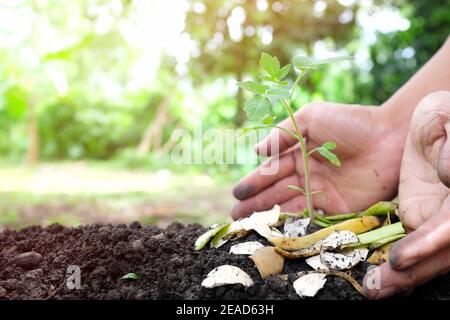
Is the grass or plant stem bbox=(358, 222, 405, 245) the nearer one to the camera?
plant stem bbox=(358, 222, 405, 245)

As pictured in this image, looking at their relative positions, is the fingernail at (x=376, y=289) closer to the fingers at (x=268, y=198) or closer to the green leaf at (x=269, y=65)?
the green leaf at (x=269, y=65)

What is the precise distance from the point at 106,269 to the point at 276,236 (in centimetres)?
33

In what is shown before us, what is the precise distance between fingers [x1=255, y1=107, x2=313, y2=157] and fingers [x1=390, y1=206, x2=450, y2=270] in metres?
0.61

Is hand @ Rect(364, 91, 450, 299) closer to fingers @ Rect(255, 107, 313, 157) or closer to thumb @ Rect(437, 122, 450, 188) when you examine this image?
thumb @ Rect(437, 122, 450, 188)

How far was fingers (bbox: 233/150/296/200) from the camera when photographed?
1279 mm

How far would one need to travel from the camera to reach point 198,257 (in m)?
0.83

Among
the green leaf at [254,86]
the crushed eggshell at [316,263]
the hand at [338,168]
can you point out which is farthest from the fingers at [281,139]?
the crushed eggshell at [316,263]

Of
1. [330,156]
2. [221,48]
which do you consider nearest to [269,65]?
[330,156]

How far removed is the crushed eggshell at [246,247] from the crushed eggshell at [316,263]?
0.30ft

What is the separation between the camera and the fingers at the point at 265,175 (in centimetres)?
128

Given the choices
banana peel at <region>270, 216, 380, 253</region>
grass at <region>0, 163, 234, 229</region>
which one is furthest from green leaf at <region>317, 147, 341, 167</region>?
grass at <region>0, 163, 234, 229</region>

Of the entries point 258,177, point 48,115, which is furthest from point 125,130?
point 258,177
